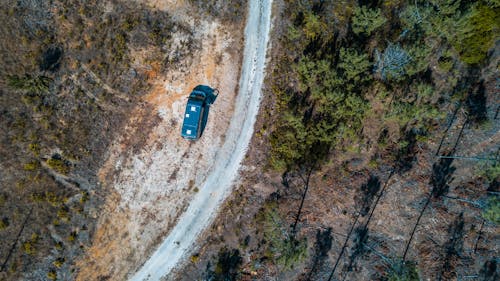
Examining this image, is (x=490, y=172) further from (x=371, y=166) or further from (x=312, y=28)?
(x=312, y=28)

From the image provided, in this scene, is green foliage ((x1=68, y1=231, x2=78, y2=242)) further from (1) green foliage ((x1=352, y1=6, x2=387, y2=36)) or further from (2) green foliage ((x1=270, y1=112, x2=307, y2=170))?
(1) green foliage ((x1=352, y1=6, x2=387, y2=36))

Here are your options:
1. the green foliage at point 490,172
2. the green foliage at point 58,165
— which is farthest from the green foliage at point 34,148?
the green foliage at point 490,172

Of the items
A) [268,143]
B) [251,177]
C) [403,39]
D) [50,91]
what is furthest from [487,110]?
[50,91]

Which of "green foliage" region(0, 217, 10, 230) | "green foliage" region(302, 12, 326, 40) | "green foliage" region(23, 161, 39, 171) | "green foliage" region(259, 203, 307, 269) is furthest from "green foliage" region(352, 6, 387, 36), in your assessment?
"green foliage" region(0, 217, 10, 230)

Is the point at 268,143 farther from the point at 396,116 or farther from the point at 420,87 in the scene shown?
the point at 420,87

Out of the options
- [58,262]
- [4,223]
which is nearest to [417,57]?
[58,262]

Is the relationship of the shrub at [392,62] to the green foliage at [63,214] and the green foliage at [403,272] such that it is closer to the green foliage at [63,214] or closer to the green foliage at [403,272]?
the green foliage at [403,272]
